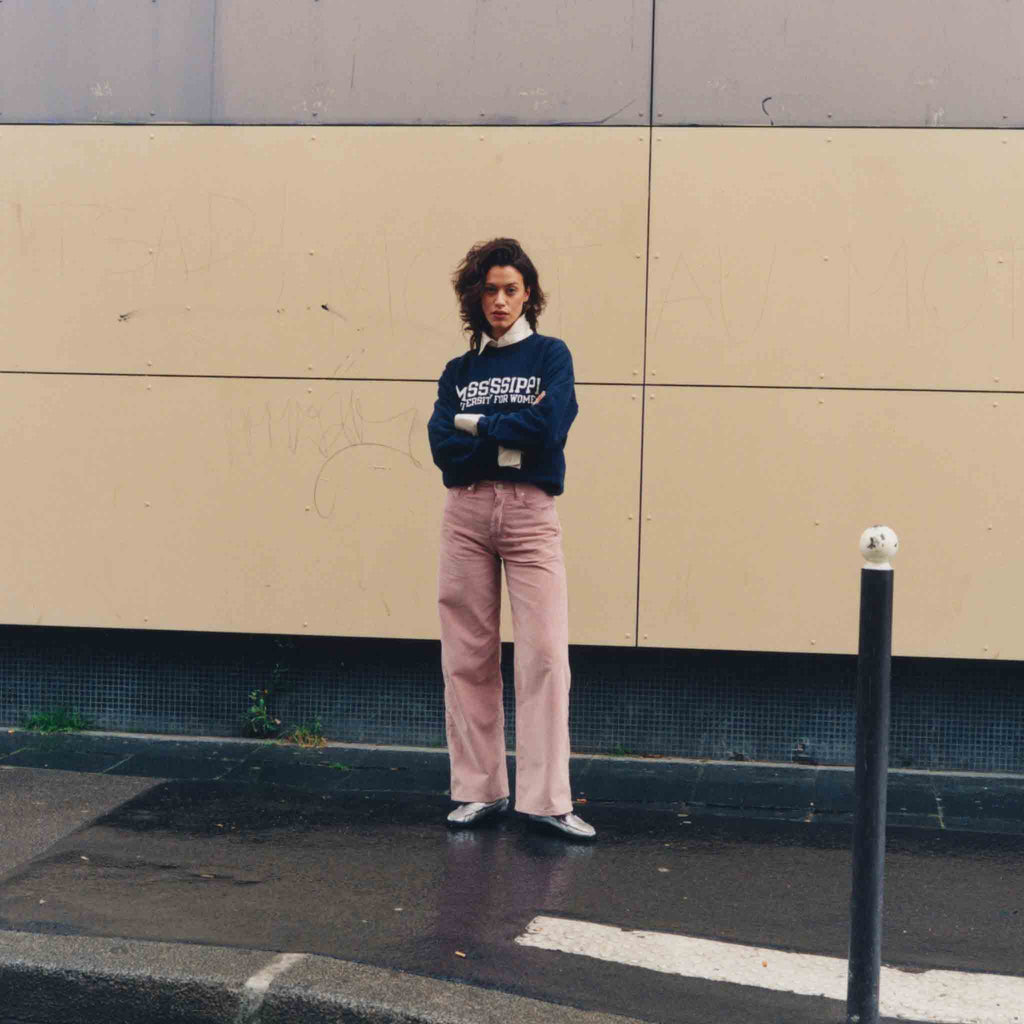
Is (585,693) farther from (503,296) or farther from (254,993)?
(254,993)

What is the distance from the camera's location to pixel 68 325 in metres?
6.13

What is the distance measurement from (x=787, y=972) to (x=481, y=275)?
2443 millimetres

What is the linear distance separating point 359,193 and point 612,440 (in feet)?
4.89

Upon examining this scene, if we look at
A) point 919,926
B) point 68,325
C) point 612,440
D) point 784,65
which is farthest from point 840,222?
point 68,325

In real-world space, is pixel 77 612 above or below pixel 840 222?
below

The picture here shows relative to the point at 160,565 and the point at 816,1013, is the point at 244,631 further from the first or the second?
the point at 816,1013

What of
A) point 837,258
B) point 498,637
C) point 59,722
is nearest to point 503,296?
A: point 498,637

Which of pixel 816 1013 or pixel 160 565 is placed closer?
pixel 816 1013

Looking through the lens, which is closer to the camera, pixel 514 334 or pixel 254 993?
pixel 254 993

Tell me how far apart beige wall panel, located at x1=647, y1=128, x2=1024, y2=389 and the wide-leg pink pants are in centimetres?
136

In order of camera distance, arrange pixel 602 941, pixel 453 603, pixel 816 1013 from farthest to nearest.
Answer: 1. pixel 453 603
2. pixel 602 941
3. pixel 816 1013

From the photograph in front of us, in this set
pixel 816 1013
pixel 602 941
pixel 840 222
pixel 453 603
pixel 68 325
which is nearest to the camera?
pixel 816 1013

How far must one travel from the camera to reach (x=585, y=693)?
240 inches

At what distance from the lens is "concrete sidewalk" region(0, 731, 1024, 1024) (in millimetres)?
3443
